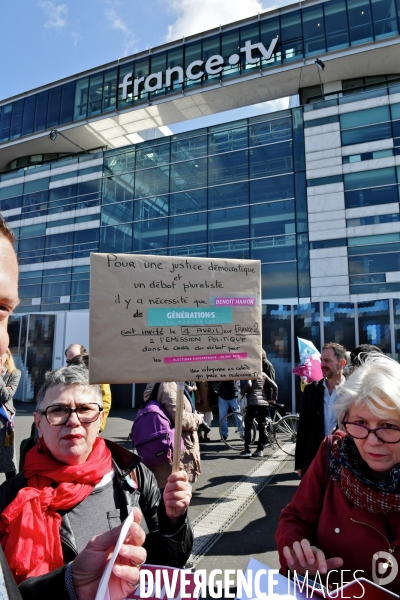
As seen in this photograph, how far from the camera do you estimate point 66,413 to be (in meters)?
2.05

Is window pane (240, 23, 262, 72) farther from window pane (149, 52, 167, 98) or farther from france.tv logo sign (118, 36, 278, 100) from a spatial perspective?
window pane (149, 52, 167, 98)

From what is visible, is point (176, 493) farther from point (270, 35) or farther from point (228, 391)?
point (270, 35)

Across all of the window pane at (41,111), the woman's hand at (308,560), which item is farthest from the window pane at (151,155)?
the woman's hand at (308,560)

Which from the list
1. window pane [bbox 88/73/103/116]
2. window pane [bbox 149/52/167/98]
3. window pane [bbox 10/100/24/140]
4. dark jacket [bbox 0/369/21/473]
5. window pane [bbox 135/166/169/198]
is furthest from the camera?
window pane [bbox 10/100/24/140]

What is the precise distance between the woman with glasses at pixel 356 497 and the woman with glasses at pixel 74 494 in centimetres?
55

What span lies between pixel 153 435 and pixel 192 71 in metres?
32.3

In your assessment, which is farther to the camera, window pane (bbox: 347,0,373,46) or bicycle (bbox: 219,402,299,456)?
window pane (bbox: 347,0,373,46)

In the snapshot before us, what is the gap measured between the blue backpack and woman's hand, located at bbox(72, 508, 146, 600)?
1.91m

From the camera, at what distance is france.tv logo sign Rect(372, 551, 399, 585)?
5.39ft

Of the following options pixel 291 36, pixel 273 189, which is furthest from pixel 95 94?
pixel 273 189

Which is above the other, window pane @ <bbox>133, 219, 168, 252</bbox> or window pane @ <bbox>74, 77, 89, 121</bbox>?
window pane @ <bbox>74, 77, 89, 121</bbox>

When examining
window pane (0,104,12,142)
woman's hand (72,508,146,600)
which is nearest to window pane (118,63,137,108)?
window pane (0,104,12,142)

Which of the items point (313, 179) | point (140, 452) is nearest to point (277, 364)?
point (140, 452)

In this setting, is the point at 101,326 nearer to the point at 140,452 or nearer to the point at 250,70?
the point at 140,452
